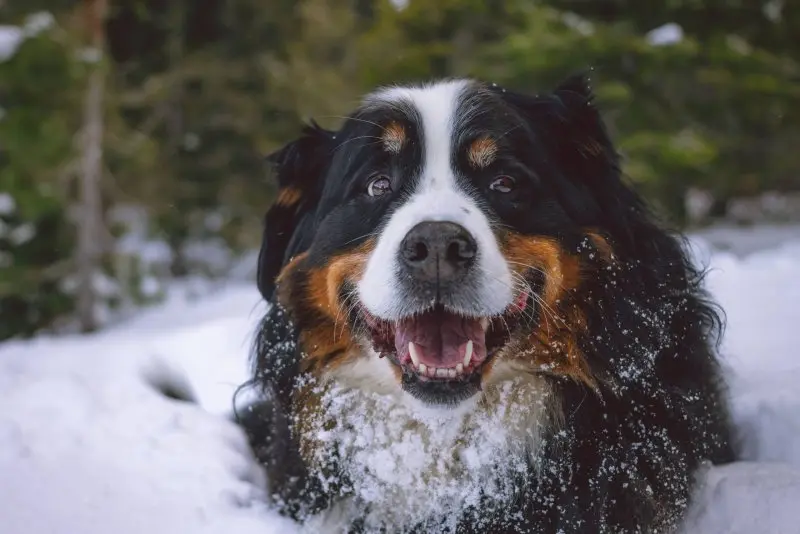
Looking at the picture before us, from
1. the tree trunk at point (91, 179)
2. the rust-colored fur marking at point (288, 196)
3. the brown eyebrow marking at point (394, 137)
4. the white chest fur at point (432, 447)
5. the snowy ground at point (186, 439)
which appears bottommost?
the tree trunk at point (91, 179)

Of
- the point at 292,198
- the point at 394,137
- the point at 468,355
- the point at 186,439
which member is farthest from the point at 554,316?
the point at 186,439

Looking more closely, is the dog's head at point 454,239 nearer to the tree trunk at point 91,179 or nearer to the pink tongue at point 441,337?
the pink tongue at point 441,337

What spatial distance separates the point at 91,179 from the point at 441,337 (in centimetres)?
777

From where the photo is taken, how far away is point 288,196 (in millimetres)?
3045

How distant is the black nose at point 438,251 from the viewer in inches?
84.0

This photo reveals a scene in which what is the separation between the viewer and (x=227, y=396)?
13.1 feet

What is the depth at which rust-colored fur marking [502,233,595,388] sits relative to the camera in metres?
2.39

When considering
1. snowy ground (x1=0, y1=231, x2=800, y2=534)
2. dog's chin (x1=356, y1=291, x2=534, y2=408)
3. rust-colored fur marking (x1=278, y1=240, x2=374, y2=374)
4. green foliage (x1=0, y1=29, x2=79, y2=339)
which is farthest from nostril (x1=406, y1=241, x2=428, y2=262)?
green foliage (x1=0, y1=29, x2=79, y2=339)

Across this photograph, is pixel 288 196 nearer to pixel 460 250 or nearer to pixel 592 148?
pixel 460 250

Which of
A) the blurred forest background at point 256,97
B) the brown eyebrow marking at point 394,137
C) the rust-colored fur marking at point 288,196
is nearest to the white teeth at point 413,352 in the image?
the brown eyebrow marking at point 394,137

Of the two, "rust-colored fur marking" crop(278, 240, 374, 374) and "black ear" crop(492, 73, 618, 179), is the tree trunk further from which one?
"black ear" crop(492, 73, 618, 179)

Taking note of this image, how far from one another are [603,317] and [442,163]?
820 millimetres

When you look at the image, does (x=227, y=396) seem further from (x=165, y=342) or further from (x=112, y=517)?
(x=165, y=342)

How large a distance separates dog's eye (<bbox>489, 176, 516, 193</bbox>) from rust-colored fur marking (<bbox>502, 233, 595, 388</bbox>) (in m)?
0.20
